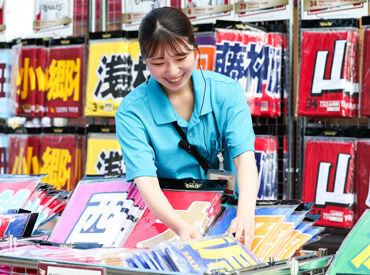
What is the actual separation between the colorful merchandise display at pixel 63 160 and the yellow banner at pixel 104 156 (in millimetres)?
188

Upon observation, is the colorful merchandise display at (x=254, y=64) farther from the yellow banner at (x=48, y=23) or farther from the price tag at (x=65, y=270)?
the price tag at (x=65, y=270)

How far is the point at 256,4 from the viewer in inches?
146

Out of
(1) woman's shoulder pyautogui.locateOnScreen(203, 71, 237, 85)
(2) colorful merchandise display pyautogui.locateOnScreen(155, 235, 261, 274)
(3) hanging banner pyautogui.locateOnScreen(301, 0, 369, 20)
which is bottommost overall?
(2) colorful merchandise display pyautogui.locateOnScreen(155, 235, 261, 274)

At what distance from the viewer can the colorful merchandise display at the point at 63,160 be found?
4.28 meters

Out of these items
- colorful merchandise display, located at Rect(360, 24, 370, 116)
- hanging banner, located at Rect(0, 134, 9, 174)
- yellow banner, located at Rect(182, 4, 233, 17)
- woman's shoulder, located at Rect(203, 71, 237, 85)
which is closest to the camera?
woman's shoulder, located at Rect(203, 71, 237, 85)

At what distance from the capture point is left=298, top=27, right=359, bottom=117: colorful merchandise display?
3.34m

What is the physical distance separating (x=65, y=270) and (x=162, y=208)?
0.43m

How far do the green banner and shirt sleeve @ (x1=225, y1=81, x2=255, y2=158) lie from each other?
48cm

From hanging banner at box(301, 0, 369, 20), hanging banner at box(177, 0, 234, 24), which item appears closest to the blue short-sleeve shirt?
hanging banner at box(301, 0, 369, 20)

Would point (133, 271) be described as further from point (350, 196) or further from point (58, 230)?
point (350, 196)

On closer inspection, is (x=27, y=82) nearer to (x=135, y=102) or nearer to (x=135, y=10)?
(x=135, y=10)

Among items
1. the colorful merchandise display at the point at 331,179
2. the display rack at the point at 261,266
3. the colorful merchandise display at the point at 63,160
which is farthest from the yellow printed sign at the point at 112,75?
the display rack at the point at 261,266

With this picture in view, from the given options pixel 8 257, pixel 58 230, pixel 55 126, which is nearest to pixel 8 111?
pixel 55 126

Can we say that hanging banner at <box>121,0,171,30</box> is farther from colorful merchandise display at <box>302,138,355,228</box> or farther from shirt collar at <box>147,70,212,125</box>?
shirt collar at <box>147,70,212,125</box>
